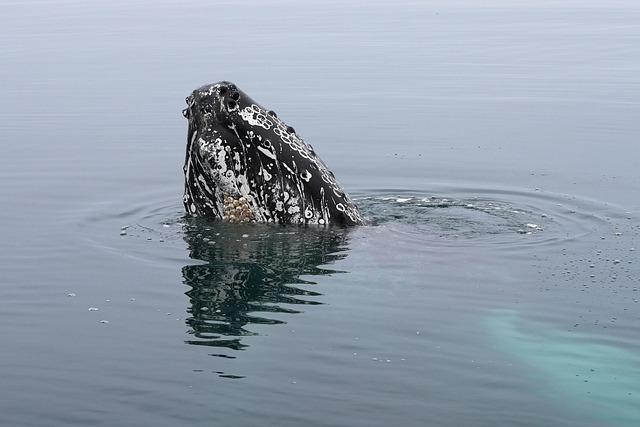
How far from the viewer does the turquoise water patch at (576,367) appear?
7559 millimetres

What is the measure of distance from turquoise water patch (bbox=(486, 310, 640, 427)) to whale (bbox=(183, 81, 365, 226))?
2.40 m

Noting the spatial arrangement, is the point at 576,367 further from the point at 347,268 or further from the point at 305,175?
the point at 305,175

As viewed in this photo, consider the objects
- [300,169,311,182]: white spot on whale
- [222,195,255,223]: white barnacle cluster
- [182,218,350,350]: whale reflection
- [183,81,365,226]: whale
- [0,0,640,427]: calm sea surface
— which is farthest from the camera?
[222,195,255,223]: white barnacle cluster

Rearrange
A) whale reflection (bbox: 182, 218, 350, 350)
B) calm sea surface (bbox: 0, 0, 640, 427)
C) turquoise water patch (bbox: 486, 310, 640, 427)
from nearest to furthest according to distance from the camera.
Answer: turquoise water patch (bbox: 486, 310, 640, 427), calm sea surface (bbox: 0, 0, 640, 427), whale reflection (bbox: 182, 218, 350, 350)

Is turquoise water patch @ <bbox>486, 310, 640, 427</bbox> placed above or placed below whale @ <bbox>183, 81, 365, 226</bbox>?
below

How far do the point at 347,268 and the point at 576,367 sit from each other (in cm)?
273

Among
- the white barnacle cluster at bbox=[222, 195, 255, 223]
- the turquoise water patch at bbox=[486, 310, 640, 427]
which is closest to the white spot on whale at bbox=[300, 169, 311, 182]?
the white barnacle cluster at bbox=[222, 195, 255, 223]

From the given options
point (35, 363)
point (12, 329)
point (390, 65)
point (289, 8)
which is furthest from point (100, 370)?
point (289, 8)

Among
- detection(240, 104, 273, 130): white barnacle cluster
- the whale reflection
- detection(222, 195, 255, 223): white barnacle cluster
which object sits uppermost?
detection(240, 104, 273, 130): white barnacle cluster

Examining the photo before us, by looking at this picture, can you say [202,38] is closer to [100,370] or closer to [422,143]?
[422,143]

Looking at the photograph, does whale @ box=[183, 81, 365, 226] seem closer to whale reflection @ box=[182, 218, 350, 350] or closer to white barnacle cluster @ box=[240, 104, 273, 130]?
white barnacle cluster @ box=[240, 104, 273, 130]

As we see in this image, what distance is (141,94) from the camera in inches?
929

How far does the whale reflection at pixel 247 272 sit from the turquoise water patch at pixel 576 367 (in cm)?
172

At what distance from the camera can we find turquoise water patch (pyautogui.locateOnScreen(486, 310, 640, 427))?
7.56 m
